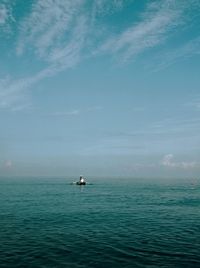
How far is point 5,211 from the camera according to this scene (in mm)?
59969

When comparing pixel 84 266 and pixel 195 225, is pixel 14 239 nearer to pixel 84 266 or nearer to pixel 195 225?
pixel 84 266

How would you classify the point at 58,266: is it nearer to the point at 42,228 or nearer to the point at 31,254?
the point at 31,254

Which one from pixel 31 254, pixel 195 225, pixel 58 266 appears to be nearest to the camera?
pixel 58 266

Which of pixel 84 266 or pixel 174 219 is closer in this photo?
pixel 84 266

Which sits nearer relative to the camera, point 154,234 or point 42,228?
point 154,234

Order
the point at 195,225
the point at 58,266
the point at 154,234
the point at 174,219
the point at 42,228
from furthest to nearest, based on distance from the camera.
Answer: the point at 174,219 < the point at 195,225 < the point at 42,228 < the point at 154,234 < the point at 58,266

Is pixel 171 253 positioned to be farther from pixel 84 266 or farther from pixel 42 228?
pixel 42 228

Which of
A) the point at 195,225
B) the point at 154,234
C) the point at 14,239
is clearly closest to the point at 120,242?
the point at 154,234

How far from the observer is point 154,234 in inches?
1591

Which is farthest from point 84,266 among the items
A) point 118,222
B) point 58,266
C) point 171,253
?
point 118,222

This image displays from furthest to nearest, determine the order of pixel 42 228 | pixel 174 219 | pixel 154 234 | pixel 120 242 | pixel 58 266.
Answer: pixel 174 219, pixel 42 228, pixel 154 234, pixel 120 242, pixel 58 266

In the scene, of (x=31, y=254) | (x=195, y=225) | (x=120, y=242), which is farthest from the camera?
(x=195, y=225)

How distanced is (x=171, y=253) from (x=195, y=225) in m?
17.2

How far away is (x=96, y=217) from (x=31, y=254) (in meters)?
24.3
